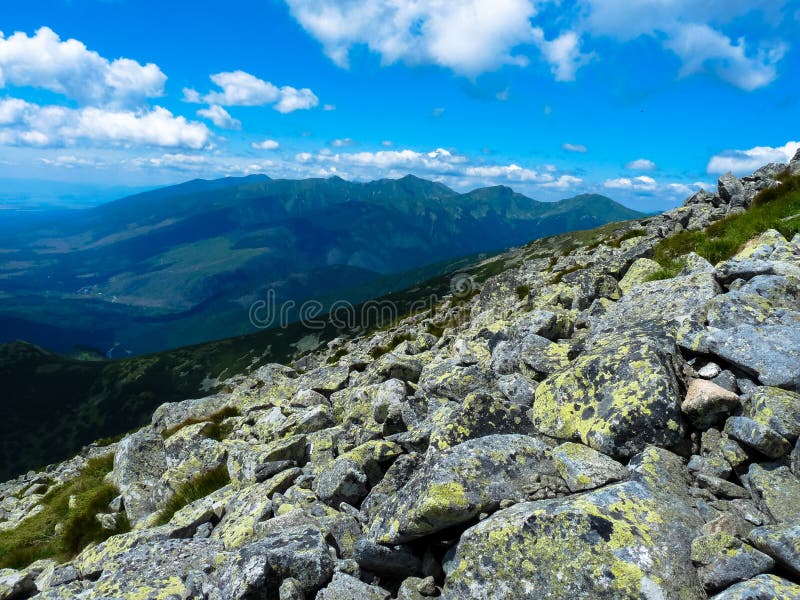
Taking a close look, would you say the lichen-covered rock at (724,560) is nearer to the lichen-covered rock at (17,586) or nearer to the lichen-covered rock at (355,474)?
the lichen-covered rock at (355,474)

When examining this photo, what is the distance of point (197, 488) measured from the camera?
41.9ft

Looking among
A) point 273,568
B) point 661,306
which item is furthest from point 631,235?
point 273,568

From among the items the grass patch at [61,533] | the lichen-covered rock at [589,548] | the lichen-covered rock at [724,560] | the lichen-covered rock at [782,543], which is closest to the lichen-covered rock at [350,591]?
the lichen-covered rock at [589,548]

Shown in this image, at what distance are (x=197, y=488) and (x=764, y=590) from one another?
13.2 m

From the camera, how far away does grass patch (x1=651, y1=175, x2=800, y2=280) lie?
15.8 metres

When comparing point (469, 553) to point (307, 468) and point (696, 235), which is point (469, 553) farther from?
point (696, 235)

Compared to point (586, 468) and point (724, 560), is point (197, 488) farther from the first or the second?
point (724, 560)

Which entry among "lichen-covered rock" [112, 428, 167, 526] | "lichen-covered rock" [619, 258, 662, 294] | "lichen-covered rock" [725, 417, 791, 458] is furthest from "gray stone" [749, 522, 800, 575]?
"lichen-covered rock" [112, 428, 167, 526]

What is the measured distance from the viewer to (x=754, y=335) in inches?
284

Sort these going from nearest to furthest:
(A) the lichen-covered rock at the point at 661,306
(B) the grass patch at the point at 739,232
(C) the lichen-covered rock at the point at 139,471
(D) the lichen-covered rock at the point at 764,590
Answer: (D) the lichen-covered rock at the point at 764,590, (A) the lichen-covered rock at the point at 661,306, (C) the lichen-covered rock at the point at 139,471, (B) the grass patch at the point at 739,232

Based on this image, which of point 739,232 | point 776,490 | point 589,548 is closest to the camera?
point 589,548

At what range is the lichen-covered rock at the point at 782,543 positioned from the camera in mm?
4129

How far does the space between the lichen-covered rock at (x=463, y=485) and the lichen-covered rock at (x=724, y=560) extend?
6.81ft

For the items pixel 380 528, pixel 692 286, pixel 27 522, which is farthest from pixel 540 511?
pixel 27 522
